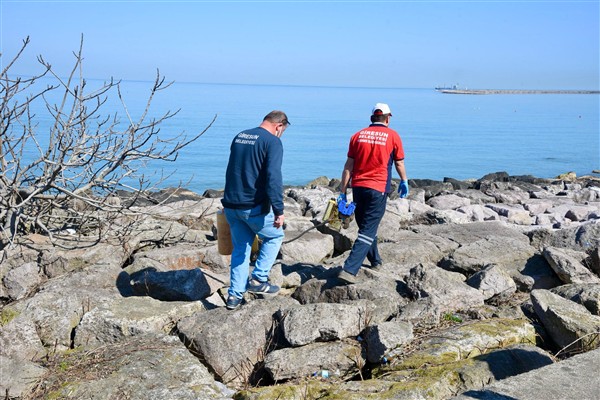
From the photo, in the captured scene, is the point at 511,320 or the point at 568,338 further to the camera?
the point at 511,320

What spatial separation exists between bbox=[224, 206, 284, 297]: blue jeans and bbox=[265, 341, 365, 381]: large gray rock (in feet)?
3.68

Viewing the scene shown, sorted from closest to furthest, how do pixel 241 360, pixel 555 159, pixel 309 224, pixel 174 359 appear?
1. pixel 174 359
2. pixel 241 360
3. pixel 309 224
4. pixel 555 159

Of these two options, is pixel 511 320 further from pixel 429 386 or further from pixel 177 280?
pixel 177 280

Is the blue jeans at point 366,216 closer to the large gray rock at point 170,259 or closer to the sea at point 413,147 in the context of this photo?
the large gray rock at point 170,259

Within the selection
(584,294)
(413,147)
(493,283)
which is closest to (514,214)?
(493,283)

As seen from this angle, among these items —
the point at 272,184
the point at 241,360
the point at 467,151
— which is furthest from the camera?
the point at 467,151

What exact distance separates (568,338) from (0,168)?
535 centimetres

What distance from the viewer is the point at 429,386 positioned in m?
4.46

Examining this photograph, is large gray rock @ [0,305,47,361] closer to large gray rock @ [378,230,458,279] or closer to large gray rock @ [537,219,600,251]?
large gray rock @ [378,230,458,279]

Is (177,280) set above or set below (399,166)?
below

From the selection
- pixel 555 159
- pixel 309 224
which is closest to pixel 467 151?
pixel 555 159

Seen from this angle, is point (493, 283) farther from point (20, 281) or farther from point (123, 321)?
point (20, 281)

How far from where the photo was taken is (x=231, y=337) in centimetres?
559

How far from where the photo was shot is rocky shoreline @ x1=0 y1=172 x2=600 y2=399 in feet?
15.6
